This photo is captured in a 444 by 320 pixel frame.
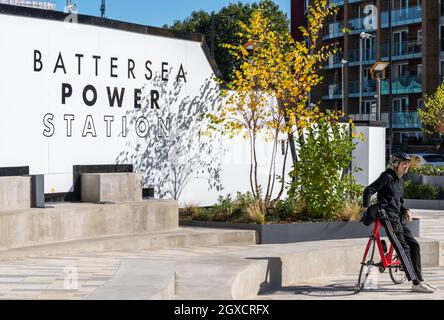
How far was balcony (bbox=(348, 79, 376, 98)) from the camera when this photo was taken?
2640 inches

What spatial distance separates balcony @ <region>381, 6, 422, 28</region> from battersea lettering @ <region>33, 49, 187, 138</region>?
48.3 meters

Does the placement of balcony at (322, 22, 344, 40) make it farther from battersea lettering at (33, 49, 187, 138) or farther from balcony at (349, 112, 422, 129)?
battersea lettering at (33, 49, 187, 138)

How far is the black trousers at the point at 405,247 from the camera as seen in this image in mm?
11352

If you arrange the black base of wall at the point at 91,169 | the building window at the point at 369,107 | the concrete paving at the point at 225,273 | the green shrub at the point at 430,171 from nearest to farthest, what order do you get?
the concrete paving at the point at 225,273 < the black base of wall at the point at 91,169 < the green shrub at the point at 430,171 < the building window at the point at 369,107

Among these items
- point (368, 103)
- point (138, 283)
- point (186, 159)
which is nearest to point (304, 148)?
point (186, 159)

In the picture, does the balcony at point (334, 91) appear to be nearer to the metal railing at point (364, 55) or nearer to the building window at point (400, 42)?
the metal railing at point (364, 55)

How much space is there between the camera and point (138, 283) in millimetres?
8578

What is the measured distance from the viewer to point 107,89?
1623 centimetres

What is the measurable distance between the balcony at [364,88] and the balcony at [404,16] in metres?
4.54

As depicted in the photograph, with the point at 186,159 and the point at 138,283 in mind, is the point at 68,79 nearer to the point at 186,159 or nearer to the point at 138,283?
the point at 186,159

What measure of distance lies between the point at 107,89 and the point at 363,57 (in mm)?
53376

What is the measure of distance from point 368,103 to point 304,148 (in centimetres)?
5328

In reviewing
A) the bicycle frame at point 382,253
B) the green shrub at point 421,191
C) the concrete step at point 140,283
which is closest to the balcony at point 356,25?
the green shrub at point 421,191

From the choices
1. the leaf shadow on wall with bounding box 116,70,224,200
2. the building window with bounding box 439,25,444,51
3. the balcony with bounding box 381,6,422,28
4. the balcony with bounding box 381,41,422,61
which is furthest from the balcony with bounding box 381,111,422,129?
the leaf shadow on wall with bounding box 116,70,224,200
